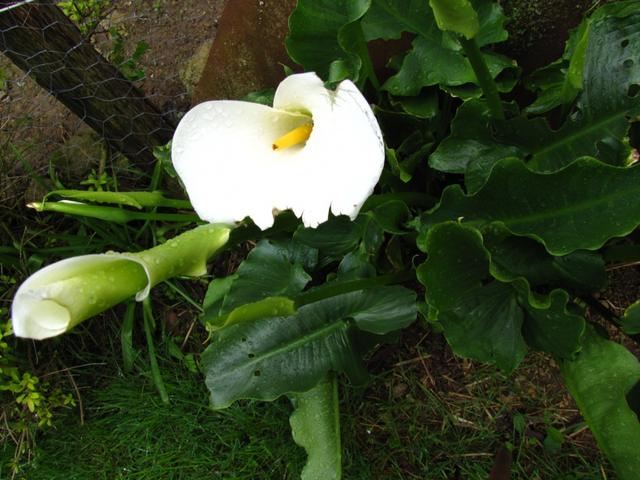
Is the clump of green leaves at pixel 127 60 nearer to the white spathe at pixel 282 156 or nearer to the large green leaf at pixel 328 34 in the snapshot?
the large green leaf at pixel 328 34

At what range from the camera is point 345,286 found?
0.79 m

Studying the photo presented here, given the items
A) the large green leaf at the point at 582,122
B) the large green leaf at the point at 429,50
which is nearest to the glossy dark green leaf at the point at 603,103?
the large green leaf at the point at 582,122

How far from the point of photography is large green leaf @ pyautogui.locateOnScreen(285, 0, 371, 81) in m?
0.78

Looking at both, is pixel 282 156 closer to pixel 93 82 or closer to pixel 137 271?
pixel 137 271

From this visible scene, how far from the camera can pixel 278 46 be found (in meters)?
1.07

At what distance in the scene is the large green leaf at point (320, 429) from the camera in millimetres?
932

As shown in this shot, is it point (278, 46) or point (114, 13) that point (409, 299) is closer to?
point (278, 46)

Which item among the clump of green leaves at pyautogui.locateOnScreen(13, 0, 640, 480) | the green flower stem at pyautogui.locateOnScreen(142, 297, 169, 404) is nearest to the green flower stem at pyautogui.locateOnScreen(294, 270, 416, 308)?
the clump of green leaves at pyautogui.locateOnScreen(13, 0, 640, 480)

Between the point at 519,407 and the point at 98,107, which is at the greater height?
the point at 98,107

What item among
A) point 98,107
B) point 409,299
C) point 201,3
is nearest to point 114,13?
point 201,3

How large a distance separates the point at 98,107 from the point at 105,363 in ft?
1.74

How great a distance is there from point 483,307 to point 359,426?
431 mm

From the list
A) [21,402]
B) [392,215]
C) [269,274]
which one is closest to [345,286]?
[392,215]

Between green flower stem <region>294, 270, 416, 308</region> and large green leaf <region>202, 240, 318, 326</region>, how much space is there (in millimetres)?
100
